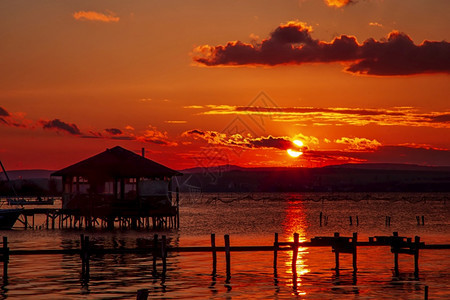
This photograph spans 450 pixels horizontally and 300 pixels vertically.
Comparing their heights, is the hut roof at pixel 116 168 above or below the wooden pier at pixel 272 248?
above

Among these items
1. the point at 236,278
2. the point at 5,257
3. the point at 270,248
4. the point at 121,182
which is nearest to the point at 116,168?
the point at 121,182

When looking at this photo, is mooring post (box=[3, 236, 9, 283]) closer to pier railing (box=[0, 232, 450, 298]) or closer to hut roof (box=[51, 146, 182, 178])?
pier railing (box=[0, 232, 450, 298])

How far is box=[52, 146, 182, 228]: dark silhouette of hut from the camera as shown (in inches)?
2472

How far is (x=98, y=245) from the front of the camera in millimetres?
52938

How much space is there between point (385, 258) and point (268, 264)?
7726 millimetres

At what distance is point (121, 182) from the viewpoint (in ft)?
212

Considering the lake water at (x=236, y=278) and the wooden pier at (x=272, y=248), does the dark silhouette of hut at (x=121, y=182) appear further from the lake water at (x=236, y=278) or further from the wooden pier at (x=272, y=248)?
the wooden pier at (x=272, y=248)

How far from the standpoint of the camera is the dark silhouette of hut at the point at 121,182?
62781 millimetres

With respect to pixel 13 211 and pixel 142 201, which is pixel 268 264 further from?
pixel 13 211

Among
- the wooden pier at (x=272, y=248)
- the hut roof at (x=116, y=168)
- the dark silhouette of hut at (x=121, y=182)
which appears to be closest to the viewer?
the wooden pier at (x=272, y=248)

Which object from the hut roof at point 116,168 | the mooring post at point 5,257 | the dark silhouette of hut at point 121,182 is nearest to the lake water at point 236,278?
the mooring post at point 5,257

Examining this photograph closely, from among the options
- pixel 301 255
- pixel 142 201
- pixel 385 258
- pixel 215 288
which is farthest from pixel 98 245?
pixel 215 288

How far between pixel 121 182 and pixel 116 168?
6.83 feet

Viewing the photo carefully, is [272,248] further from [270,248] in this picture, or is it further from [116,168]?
[116,168]
